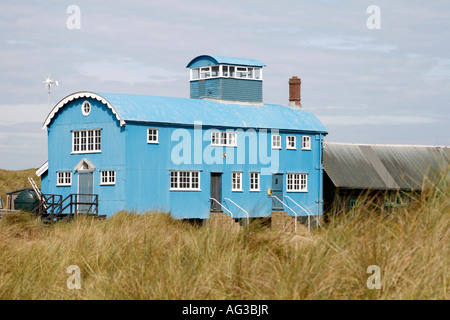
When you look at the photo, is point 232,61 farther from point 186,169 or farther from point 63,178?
point 63,178

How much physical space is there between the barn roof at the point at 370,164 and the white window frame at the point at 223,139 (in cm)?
682

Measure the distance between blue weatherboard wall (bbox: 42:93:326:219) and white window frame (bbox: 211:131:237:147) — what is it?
234mm

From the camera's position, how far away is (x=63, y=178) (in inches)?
1417

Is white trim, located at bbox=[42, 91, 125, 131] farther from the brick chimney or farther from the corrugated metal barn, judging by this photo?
the corrugated metal barn

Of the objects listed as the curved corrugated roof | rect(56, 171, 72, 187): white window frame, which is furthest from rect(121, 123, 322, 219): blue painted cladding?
the curved corrugated roof

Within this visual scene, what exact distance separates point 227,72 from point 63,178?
10.9 meters

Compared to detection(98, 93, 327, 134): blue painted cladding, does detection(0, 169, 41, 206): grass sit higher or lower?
lower

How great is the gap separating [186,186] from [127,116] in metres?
4.78

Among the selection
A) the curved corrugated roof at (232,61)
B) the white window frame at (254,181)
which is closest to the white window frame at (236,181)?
the white window frame at (254,181)

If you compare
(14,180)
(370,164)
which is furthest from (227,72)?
(14,180)

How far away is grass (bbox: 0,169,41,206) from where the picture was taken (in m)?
52.1

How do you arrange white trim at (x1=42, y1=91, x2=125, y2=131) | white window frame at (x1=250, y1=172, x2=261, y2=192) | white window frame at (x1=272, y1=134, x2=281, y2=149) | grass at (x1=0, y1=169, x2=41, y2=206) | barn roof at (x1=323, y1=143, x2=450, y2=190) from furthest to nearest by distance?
grass at (x1=0, y1=169, x2=41, y2=206)
barn roof at (x1=323, y1=143, x2=450, y2=190)
white window frame at (x1=272, y1=134, x2=281, y2=149)
white window frame at (x1=250, y1=172, x2=261, y2=192)
white trim at (x1=42, y1=91, x2=125, y2=131)

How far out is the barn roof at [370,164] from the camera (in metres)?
40.4

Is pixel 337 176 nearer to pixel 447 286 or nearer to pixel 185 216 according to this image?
pixel 185 216
